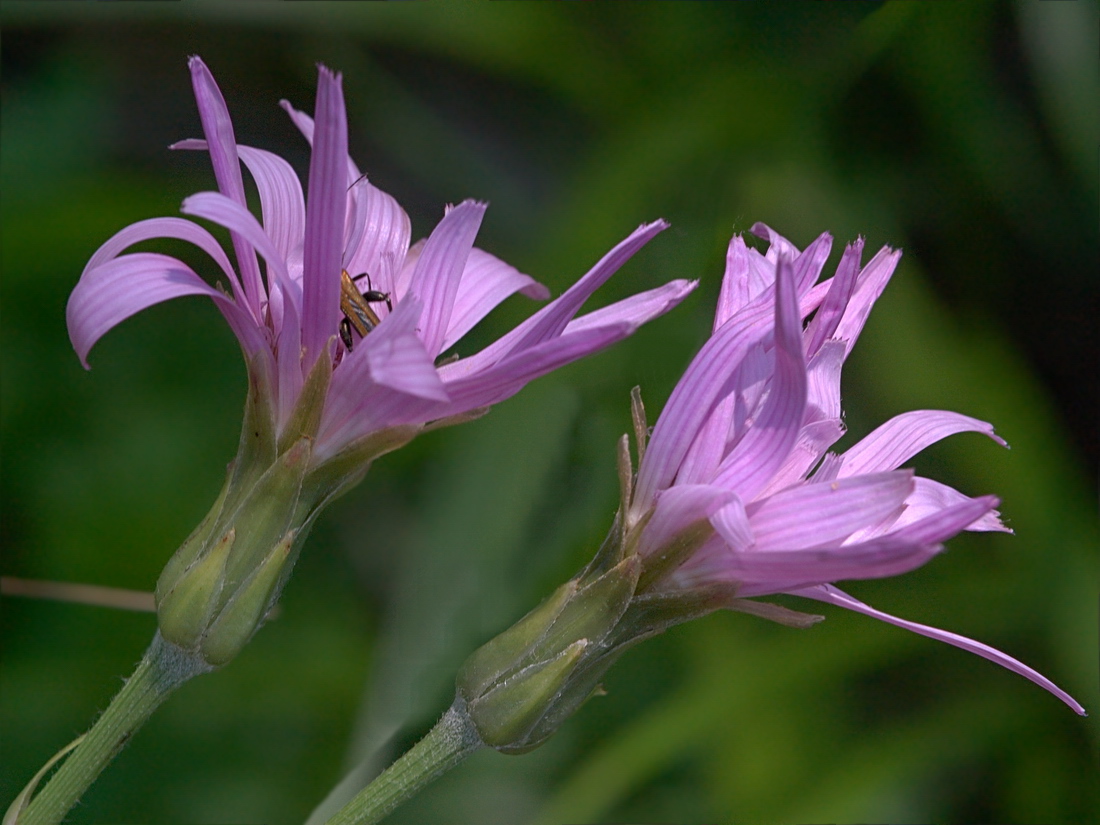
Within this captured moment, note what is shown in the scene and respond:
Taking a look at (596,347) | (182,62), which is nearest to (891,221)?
(596,347)

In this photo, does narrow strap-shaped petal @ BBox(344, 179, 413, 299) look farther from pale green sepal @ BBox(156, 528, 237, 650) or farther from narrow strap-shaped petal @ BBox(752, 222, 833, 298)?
narrow strap-shaped petal @ BBox(752, 222, 833, 298)

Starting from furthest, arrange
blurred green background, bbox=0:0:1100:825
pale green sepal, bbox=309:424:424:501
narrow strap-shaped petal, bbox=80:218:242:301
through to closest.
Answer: blurred green background, bbox=0:0:1100:825, pale green sepal, bbox=309:424:424:501, narrow strap-shaped petal, bbox=80:218:242:301

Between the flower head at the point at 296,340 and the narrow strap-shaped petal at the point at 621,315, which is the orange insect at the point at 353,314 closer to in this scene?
the flower head at the point at 296,340

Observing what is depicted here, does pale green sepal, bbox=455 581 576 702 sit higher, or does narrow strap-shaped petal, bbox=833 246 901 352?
narrow strap-shaped petal, bbox=833 246 901 352

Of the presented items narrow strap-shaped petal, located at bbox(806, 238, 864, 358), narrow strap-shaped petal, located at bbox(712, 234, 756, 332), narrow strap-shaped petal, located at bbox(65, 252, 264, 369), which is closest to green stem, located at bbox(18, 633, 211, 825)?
narrow strap-shaped petal, located at bbox(65, 252, 264, 369)

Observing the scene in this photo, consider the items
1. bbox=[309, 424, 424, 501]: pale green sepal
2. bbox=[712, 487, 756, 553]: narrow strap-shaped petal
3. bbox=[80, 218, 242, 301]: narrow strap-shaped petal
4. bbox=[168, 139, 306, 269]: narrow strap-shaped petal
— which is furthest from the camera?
bbox=[168, 139, 306, 269]: narrow strap-shaped petal

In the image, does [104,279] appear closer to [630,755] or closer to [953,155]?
[630,755]

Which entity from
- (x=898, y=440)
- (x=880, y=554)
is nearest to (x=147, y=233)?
(x=880, y=554)

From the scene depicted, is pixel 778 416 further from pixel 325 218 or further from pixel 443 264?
pixel 325 218
